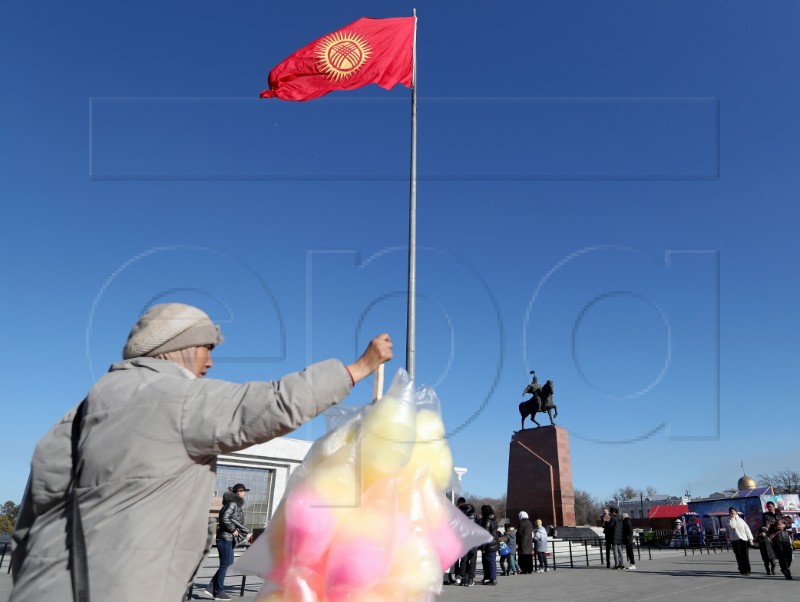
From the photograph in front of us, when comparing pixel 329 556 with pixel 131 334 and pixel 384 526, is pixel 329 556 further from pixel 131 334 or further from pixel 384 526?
pixel 131 334

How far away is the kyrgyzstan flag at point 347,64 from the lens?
10508mm

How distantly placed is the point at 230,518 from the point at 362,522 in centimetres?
737

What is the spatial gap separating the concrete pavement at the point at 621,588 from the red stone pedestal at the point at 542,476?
924 centimetres

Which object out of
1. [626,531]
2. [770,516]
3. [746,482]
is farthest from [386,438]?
[746,482]

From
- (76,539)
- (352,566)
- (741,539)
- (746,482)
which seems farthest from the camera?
(746,482)

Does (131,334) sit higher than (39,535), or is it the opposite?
(131,334)

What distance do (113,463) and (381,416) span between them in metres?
1.17

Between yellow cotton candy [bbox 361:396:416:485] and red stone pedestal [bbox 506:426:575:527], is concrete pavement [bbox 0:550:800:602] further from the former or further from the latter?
red stone pedestal [bbox 506:426:575:527]

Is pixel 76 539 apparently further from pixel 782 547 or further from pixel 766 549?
pixel 766 549

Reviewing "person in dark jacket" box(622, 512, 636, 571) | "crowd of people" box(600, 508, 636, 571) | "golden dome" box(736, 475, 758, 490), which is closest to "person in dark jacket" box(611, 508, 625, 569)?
"crowd of people" box(600, 508, 636, 571)

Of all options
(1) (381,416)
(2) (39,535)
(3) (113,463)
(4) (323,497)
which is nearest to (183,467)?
(3) (113,463)

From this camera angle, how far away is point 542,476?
24.0 m

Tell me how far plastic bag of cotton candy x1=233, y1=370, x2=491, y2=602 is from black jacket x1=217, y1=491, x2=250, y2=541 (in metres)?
6.89

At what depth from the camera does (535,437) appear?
2486 centimetres
